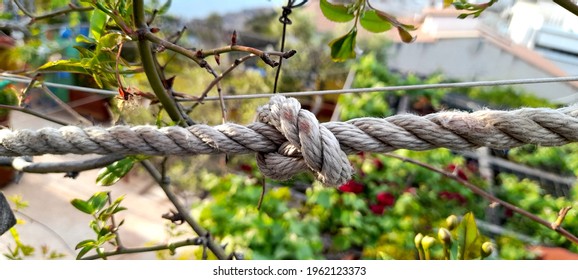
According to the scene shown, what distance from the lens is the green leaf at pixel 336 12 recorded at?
0.51 m

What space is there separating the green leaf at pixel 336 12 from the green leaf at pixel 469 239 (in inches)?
16.1

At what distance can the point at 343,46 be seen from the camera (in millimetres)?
560

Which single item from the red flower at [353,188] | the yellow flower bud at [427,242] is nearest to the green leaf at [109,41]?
the yellow flower bud at [427,242]

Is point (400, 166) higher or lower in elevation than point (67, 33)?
lower

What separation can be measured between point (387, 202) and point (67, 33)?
5.19 feet

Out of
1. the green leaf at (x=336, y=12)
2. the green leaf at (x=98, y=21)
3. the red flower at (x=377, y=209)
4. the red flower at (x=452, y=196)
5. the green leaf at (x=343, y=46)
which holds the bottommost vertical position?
the red flower at (x=452, y=196)

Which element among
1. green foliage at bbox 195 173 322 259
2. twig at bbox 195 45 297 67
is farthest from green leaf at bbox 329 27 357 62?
green foliage at bbox 195 173 322 259

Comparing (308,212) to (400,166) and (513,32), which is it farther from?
(513,32)

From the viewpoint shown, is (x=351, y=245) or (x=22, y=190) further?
(x=22, y=190)

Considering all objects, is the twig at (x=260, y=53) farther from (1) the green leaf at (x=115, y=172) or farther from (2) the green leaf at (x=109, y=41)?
(1) the green leaf at (x=115, y=172)

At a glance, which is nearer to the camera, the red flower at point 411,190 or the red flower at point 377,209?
the red flower at point 377,209

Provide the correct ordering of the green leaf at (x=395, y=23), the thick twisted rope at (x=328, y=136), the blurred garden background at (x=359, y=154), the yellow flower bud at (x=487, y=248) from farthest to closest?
the blurred garden background at (x=359, y=154)
the yellow flower bud at (x=487, y=248)
the green leaf at (x=395, y=23)
the thick twisted rope at (x=328, y=136)

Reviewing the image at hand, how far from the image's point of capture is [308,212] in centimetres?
180
